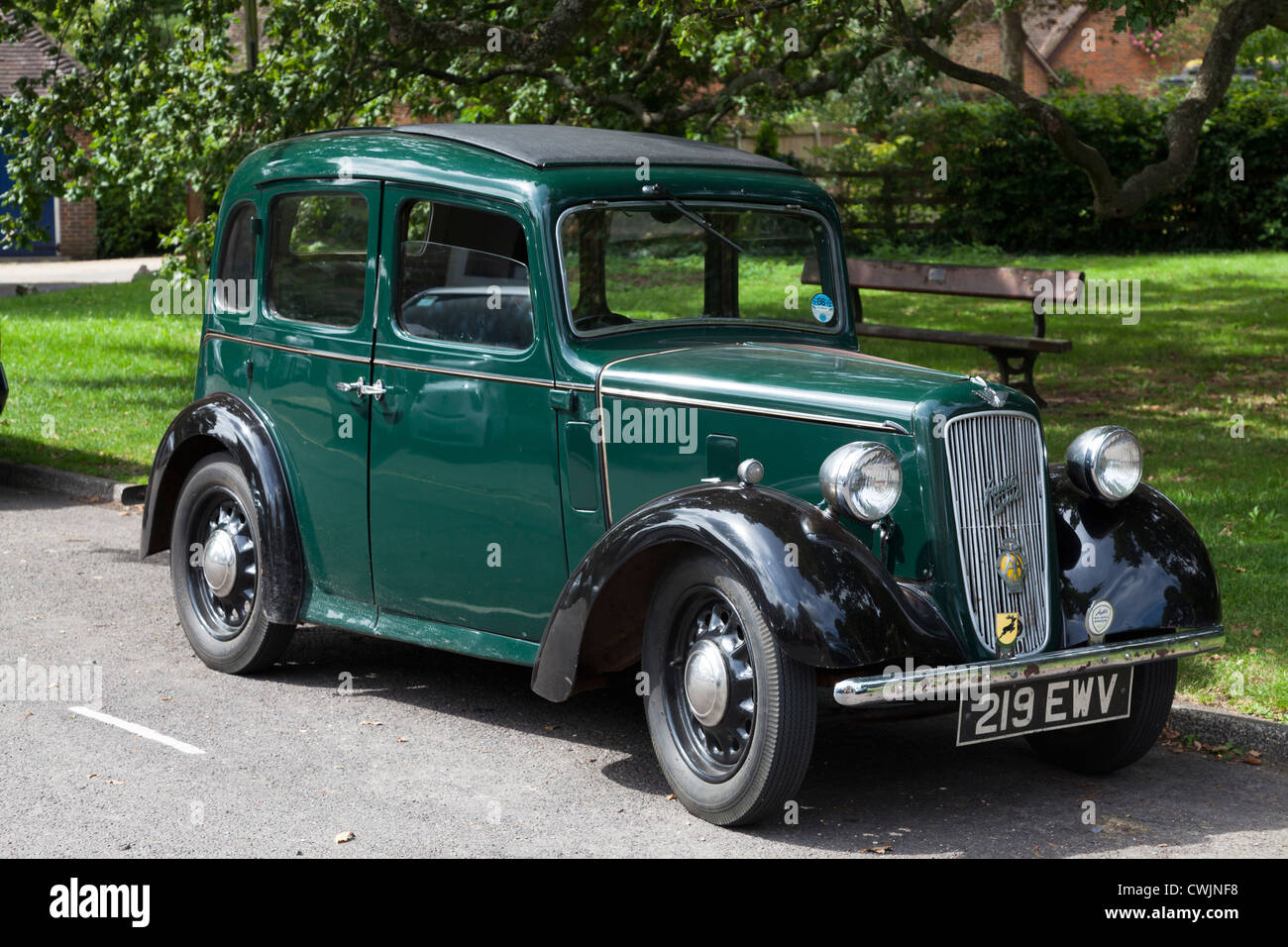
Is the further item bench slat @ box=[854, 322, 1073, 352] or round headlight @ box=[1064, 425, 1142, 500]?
bench slat @ box=[854, 322, 1073, 352]

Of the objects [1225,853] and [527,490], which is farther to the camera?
[527,490]

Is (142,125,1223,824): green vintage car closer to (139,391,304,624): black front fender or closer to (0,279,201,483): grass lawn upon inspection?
(139,391,304,624): black front fender

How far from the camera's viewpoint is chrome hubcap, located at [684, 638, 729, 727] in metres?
4.56

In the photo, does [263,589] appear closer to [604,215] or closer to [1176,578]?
[604,215]

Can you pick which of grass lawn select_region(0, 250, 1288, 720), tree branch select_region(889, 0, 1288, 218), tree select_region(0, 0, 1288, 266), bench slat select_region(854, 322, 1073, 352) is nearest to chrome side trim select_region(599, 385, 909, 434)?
grass lawn select_region(0, 250, 1288, 720)

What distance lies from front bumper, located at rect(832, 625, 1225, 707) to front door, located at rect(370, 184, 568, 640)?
1.37 metres

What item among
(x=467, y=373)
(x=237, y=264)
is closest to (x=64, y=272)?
(x=237, y=264)

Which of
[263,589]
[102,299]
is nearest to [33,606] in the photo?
[263,589]

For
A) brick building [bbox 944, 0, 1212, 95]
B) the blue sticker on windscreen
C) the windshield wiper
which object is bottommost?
the blue sticker on windscreen

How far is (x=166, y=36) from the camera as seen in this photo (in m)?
13.4

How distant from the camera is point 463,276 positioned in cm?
557

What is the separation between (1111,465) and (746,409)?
127cm

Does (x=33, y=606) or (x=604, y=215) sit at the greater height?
(x=604, y=215)

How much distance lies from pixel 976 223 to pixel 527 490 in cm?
2007
